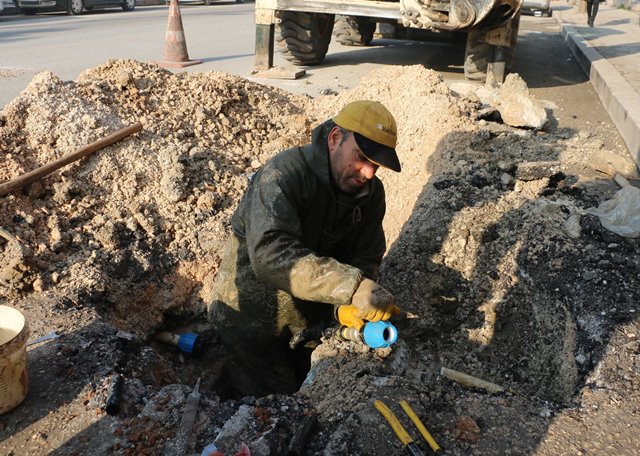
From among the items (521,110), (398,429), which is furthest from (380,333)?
(521,110)

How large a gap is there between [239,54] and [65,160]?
663 cm

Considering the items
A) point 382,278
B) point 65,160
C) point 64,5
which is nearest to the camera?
point 382,278

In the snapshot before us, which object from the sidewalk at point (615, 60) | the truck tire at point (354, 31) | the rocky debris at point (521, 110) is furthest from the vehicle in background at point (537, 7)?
the rocky debris at point (521, 110)

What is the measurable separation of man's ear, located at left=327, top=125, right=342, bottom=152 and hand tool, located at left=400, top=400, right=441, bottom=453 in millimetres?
1202

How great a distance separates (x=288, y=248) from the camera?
2660mm

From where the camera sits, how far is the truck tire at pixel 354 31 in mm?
11750

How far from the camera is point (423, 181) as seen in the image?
17.3 ft

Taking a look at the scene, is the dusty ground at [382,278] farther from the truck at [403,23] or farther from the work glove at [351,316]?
the truck at [403,23]

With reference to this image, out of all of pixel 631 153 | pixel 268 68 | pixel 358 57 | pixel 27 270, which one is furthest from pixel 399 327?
pixel 358 57

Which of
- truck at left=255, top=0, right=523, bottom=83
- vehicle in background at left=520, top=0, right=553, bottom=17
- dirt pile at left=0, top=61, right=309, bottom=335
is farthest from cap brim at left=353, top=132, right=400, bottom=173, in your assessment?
vehicle in background at left=520, top=0, right=553, bottom=17

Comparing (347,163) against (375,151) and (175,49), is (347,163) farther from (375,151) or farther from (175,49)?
(175,49)

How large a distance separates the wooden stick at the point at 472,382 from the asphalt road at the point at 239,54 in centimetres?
407

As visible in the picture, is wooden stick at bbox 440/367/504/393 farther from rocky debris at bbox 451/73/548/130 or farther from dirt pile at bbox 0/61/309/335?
rocky debris at bbox 451/73/548/130

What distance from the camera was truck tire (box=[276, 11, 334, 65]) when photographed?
9125mm
